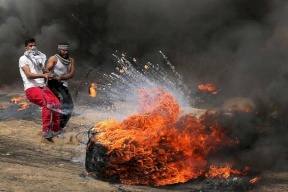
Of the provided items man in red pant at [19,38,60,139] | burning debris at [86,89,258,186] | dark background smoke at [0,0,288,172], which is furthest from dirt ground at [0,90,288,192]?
dark background smoke at [0,0,288,172]

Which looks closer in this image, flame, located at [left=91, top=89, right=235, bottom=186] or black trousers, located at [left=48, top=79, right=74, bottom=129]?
flame, located at [left=91, top=89, right=235, bottom=186]

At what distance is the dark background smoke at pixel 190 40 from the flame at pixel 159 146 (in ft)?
1.85

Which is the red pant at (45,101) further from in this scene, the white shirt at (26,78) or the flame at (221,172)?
the flame at (221,172)

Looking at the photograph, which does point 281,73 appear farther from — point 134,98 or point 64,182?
point 134,98

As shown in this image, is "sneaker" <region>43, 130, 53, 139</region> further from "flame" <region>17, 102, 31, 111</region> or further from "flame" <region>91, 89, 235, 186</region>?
"flame" <region>17, 102, 31, 111</region>

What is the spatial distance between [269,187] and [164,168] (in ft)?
4.22

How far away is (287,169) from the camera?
5102mm

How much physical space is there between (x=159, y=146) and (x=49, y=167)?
154 cm

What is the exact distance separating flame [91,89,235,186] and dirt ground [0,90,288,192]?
0.17m

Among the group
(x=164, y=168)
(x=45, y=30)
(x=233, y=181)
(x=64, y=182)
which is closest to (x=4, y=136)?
(x=64, y=182)

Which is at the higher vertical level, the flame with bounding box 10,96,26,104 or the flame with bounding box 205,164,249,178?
the flame with bounding box 10,96,26,104

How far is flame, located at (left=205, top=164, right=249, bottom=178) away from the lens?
4730 mm

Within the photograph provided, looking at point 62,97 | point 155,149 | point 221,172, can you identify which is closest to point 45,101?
point 62,97

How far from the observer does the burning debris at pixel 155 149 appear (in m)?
4.61
